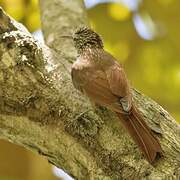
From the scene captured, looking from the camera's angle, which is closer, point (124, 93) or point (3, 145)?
point (124, 93)

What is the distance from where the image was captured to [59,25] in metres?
3.69

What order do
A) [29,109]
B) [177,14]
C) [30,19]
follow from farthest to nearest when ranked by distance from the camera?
1. [30,19]
2. [177,14]
3. [29,109]

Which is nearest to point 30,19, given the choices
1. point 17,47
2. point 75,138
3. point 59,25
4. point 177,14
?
point 59,25

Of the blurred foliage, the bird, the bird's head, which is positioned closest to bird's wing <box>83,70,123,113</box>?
the bird

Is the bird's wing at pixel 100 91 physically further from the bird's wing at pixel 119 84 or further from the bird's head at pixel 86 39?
the bird's head at pixel 86 39

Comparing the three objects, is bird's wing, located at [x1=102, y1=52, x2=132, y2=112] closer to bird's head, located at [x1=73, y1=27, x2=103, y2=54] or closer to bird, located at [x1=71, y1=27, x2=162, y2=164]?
bird, located at [x1=71, y1=27, x2=162, y2=164]

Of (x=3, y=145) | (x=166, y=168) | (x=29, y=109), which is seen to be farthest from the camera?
(x=3, y=145)

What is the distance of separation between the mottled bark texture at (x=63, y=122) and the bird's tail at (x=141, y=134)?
0.04 metres

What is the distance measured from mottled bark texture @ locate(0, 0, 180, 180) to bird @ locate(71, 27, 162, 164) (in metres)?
0.04

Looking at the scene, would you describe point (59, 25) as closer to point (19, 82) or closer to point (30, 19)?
point (30, 19)

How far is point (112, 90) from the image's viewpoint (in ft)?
9.27

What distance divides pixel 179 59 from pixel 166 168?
162cm

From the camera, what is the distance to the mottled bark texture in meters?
2.54

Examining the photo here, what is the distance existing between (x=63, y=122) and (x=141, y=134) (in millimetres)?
355
